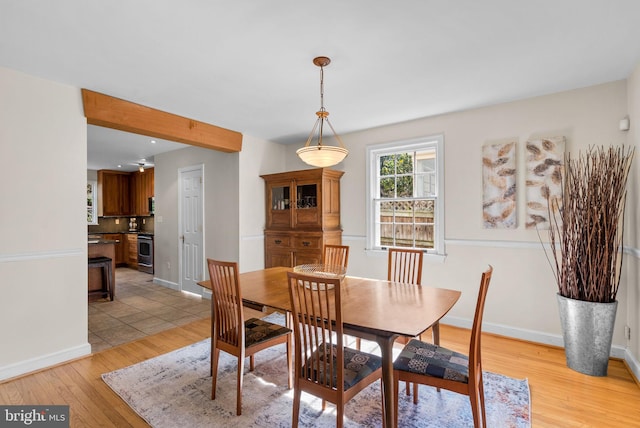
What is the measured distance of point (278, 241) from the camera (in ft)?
15.4

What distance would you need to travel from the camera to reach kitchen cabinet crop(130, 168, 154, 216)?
7.48m

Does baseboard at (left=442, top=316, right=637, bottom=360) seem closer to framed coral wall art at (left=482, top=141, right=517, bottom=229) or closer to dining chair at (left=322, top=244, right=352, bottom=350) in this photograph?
framed coral wall art at (left=482, top=141, right=517, bottom=229)

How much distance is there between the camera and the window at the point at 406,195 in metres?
3.85

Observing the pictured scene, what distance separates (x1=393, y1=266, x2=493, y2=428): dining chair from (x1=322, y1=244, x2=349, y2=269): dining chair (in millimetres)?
1286

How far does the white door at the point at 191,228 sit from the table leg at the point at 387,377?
4.08 meters

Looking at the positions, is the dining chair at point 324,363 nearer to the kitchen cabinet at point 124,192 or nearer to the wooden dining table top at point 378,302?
the wooden dining table top at point 378,302

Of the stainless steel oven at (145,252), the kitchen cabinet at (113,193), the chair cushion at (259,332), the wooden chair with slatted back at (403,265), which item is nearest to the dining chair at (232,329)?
the chair cushion at (259,332)

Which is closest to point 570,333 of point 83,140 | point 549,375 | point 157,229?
point 549,375

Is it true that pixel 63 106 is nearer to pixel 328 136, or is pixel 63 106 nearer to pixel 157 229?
pixel 328 136

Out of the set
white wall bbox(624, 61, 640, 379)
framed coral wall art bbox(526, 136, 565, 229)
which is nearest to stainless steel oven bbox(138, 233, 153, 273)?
framed coral wall art bbox(526, 136, 565, 229)

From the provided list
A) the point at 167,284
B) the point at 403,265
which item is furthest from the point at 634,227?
the point at 167,284

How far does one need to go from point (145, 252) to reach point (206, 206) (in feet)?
10.4

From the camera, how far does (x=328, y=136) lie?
4.73 metres

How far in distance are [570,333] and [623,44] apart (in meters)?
2.23
